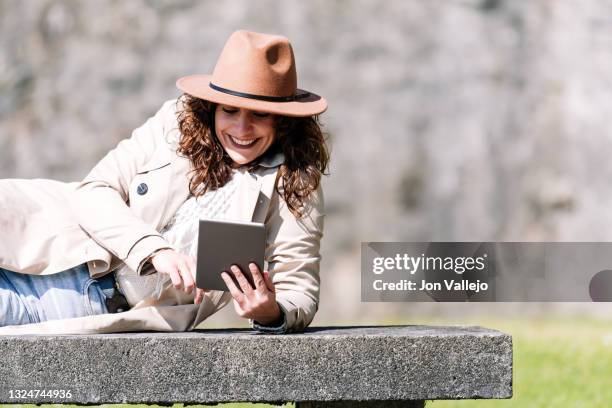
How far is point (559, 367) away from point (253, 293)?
3.90 m

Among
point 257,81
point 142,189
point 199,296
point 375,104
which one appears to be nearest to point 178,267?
point 199,296

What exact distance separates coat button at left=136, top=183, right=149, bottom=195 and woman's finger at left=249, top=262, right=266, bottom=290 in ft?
2.16

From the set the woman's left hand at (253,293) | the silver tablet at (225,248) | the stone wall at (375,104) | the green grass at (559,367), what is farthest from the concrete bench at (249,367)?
the stone wall at (375,104)

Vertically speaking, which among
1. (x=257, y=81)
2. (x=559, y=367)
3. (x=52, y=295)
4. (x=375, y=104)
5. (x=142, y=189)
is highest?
(x=257, y=81)

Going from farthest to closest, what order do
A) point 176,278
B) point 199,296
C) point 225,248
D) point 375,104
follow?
point 375,104 → point 199,296 → point 176,278 → point 225,248

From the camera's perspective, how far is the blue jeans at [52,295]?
13.3 feet

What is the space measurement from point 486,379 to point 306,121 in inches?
43.4

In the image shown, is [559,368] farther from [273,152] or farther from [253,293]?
[253,293]

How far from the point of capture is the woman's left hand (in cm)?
365

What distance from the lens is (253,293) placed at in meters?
3.67

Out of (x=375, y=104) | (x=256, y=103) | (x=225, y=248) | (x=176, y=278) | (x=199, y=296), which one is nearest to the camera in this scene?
(x=225, y=248)

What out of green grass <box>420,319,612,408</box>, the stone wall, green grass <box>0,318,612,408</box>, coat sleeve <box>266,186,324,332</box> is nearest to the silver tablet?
coat sleeve <box>266,186,324,332</box>

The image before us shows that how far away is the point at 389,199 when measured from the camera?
10.5m

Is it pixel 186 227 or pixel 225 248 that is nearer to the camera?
→ pixel 225 248
